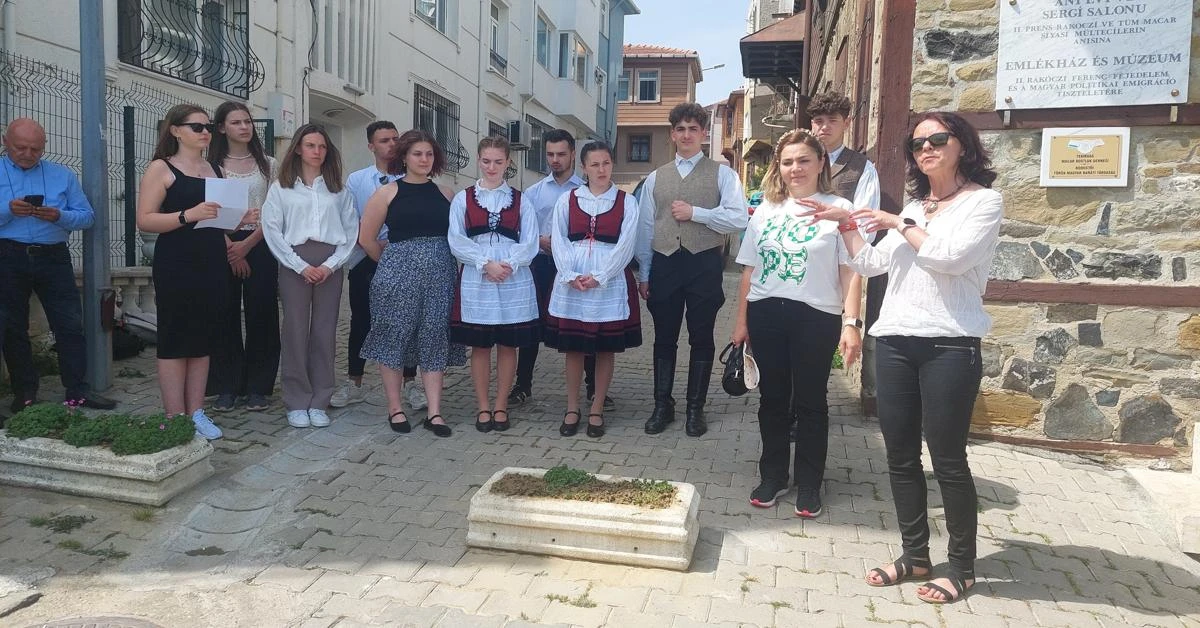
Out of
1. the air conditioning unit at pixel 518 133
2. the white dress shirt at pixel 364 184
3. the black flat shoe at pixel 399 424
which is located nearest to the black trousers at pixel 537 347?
the black flat shoe at pixel 399 424

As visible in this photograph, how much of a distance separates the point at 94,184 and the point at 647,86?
35.7 m

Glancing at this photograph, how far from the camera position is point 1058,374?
5.22 meters

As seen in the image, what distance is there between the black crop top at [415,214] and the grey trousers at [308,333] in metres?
0.42

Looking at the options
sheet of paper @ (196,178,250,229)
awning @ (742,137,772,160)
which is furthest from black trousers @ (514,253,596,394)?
awning @ (742,137,772,160)

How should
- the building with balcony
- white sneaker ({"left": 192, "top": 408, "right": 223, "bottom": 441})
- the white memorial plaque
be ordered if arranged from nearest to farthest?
1. white sneaker ({"left": 192, "top": 408, "right": 223, "bottom": 441})
2. the white memorial plaque
3. the building with balcony

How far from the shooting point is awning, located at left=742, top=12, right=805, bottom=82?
14461 millimetres

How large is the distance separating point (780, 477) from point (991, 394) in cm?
191

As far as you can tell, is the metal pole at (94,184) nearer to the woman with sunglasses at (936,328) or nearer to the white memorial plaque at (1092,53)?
the woman with sunglasses at (936,328)

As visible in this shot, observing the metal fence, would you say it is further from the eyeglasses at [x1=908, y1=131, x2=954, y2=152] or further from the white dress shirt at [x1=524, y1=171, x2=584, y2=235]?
the eyeglasses at [x1=908, y1=131, x2=954, y2=152]

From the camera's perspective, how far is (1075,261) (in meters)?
5.16

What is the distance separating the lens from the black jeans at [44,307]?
489cm

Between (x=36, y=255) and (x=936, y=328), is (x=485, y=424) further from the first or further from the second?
(x=936, y=328)

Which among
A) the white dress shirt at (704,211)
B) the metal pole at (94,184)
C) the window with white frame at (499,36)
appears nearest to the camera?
the white dress shirt at (704,211)

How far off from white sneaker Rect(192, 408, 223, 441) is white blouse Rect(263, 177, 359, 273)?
3.17 ft
